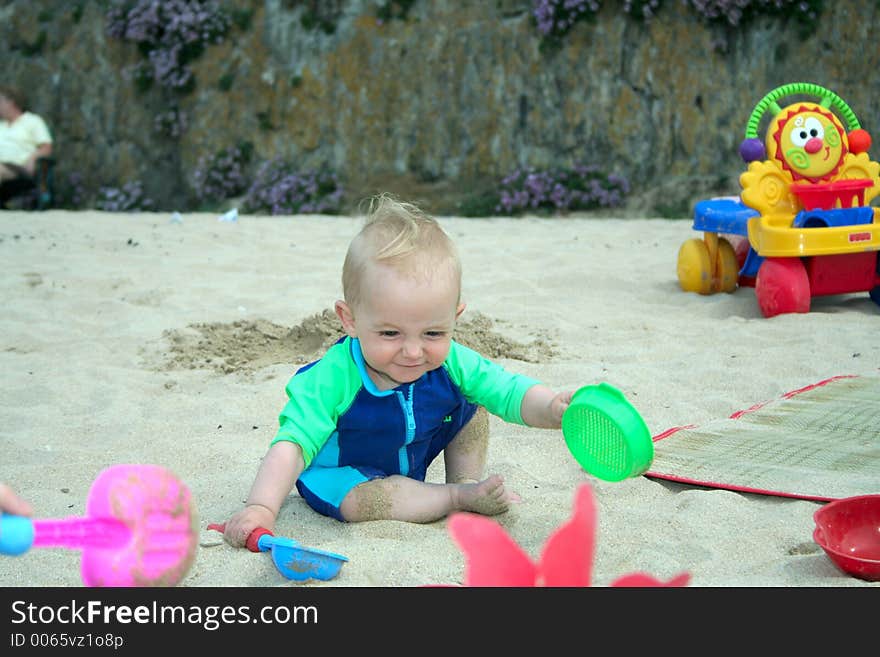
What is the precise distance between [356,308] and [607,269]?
360 cm

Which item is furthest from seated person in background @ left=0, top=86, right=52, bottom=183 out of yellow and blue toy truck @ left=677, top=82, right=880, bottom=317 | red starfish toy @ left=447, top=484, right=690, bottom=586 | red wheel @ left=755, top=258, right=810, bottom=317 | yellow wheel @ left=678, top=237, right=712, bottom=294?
red starfish toy @ left=447, top=484, right=690, bottom=586

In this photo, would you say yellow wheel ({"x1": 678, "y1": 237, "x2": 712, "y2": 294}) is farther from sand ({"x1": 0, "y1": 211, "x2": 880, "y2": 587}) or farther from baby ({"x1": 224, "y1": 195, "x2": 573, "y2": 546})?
baby ({"x1": 224, "y1": 195, "x2": 573, "y2": 546})

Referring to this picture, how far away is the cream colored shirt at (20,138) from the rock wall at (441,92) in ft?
3.50

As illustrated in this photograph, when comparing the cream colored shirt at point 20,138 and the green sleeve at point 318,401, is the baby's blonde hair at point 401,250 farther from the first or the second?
the cream colored shirt at point 20,138

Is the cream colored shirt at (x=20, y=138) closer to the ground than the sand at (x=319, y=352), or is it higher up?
higher up

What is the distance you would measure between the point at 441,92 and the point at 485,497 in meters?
7.13

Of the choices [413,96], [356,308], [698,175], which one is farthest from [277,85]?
[356,308]

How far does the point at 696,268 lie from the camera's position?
5117mm

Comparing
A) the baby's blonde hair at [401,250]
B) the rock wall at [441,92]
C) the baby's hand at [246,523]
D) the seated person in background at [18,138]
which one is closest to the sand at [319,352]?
the baby's hand at [246,523]

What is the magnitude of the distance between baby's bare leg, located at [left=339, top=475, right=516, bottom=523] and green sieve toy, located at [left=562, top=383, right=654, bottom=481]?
13.3 inches

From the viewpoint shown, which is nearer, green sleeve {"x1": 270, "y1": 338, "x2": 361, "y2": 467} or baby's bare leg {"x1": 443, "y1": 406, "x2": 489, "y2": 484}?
green sleeve {"x1": 270, "y1": 338, "x2": 361, "y2": 467}

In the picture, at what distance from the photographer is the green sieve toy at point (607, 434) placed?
6.28 ft

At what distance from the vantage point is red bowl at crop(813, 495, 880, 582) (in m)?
2.17

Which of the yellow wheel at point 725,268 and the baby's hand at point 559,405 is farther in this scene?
the yellow wheel at point 725,268
